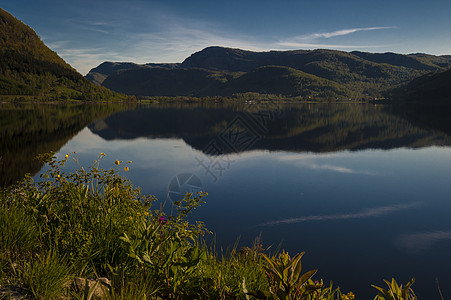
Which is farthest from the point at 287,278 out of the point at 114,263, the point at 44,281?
the point at 114,263

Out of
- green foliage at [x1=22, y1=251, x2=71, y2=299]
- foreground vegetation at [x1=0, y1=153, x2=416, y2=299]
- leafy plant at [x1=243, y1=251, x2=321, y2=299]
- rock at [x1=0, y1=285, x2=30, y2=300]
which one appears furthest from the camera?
green foliage at [x1=22, y1=251, x2=71, y2=299]

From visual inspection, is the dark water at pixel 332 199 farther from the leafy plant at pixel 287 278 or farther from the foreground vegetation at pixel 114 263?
the leafy plant at pixel 287 278

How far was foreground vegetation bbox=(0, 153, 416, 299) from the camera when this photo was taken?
13.6 ft

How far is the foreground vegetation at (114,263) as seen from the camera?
4.16 meters

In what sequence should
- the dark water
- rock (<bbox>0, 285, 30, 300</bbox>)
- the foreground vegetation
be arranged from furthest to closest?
1. the dark water
2. rock (<bbox>0, 285, 30, 300</bbox>)
3. the foreground vegetation

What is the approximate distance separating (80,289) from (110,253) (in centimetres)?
139

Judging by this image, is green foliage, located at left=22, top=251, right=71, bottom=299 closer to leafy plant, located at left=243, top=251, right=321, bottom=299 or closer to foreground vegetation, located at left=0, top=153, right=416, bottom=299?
foreground vegetation, located at left=0, top=153, right=416, bottom=299

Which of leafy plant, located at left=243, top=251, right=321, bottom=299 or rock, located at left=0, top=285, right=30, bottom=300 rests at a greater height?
leafy plant, located at left=243, top=251, right=321, bottom=299

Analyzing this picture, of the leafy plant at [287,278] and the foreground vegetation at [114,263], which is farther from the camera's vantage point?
the foreground vegetation at [114,263]

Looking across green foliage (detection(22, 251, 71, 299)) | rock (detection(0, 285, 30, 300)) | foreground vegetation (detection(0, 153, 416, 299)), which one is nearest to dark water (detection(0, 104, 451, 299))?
foreground vegetation (detection(0, 153, 416, 299))

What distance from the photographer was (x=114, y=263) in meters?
6.18

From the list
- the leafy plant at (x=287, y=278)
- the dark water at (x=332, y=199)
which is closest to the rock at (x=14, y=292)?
the leafy plant at (x=287, y=278)

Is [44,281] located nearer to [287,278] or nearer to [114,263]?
[114,263]

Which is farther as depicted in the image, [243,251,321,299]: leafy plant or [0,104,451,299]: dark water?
[0,104,451,299]: dark water
